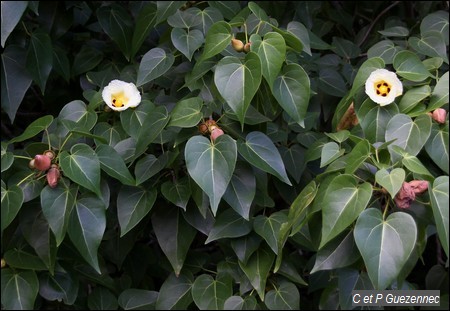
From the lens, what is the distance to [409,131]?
1248 mm

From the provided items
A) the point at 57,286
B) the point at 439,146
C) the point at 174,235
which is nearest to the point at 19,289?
the point at 57,286

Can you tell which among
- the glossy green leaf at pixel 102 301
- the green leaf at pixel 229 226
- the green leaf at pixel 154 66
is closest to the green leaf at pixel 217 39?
the green leaf at pixel 154 66

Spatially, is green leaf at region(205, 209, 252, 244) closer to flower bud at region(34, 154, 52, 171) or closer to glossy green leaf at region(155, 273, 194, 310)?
glossy green leaf at region(155, 273, 194, 310)

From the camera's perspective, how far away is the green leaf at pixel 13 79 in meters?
1.62

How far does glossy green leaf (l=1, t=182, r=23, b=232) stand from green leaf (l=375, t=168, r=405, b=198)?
2.24 ft

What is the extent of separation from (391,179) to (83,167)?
0.58 m

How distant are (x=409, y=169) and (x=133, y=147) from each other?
23.4 inches

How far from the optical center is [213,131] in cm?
132

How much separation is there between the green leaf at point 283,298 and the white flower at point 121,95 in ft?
1.77

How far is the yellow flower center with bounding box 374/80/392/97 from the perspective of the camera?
1334mm

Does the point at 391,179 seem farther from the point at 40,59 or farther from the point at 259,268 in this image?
the point at 40,59

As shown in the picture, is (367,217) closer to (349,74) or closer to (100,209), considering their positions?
(100,209)

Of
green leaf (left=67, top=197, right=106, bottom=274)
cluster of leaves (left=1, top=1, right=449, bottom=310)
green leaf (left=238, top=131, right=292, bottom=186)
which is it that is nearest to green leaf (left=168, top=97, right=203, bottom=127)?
cluster of leaves (left=1, top=1, right=449, bottom=310)

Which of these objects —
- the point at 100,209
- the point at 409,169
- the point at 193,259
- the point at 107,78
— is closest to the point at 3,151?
the point at 100,209
